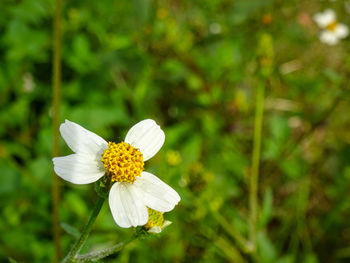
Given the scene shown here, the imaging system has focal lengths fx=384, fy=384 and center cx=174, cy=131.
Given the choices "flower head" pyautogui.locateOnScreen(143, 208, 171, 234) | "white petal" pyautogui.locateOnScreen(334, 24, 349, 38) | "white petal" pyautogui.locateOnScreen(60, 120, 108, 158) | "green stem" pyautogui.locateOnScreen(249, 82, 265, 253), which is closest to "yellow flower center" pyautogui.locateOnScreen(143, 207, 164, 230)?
"flower head" pyautogui.locateOnScreen(143, 208, 171, 234)

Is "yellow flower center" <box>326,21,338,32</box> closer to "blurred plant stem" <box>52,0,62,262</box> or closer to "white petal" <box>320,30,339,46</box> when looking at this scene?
"white petal" <box>320,30,339,46</box>

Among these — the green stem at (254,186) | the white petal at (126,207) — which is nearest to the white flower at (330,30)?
the green stem at (254,186)

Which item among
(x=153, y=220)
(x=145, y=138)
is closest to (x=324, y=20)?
(x=145, y=138)

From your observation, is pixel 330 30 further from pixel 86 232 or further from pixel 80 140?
pixel 86 232

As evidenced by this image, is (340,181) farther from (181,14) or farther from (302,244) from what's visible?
(181,14)

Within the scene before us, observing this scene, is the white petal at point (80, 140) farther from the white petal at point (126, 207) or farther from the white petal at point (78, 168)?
the white petal at point (126, 207)

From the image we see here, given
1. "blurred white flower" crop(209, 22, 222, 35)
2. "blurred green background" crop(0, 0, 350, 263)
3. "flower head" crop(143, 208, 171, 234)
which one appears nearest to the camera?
"flower head" crop(143, 208, 171, 234)

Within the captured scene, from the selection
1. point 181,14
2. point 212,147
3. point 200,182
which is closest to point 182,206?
point 200,182
